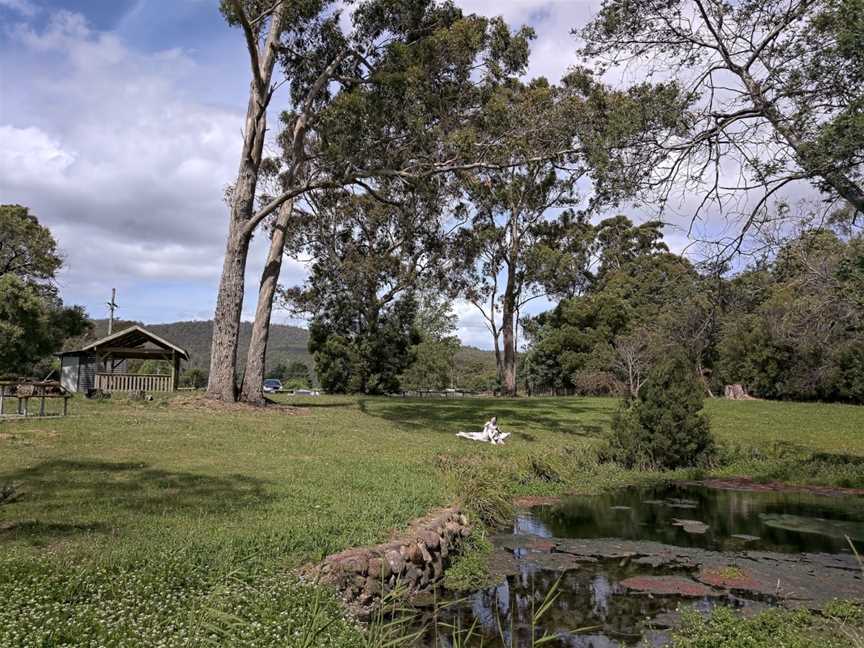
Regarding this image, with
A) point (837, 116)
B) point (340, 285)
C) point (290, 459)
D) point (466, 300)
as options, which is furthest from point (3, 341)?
point (837, 116)

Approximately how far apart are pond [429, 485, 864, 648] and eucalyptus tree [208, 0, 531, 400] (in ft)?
32.6

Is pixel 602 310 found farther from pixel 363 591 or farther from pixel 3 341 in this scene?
pixel 363 591

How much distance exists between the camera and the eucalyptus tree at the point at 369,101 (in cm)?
1677

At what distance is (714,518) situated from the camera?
1028 centimetres

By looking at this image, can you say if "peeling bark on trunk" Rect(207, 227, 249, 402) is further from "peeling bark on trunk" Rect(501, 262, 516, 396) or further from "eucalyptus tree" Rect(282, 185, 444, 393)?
"peeling bark on trunk" Rect(501, 262, 516, 396)

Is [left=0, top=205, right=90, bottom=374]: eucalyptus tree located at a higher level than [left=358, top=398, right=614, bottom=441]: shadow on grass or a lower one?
higher

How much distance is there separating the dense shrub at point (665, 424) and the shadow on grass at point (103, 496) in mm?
9008

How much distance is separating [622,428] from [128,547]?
11612 millimetres

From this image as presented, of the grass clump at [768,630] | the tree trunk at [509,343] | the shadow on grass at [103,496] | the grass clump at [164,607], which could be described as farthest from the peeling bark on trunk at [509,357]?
the grass clump at [164,607]

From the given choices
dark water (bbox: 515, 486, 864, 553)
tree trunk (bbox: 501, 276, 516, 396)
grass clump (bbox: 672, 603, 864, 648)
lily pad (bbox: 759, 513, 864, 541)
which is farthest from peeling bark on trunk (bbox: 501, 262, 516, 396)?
grass clump (bbox: 672, 603, 864, 648)

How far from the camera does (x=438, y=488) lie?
9430 mm

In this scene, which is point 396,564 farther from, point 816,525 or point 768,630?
point 816,525

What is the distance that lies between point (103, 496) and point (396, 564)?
354cm

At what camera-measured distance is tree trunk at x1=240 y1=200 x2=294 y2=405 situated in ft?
59.7
